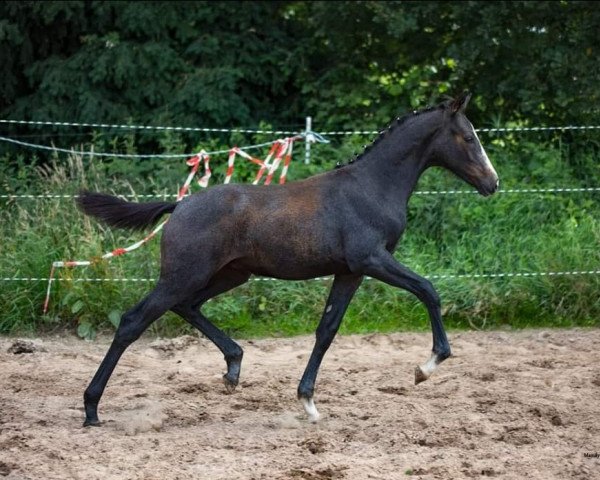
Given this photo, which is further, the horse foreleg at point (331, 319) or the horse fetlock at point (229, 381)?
the horse fetlock at point (229, 381)

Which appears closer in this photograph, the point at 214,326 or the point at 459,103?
the point at 459,103

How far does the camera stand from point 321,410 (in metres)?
6.59

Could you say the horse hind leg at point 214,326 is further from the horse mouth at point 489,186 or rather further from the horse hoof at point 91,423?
the horse mouth at point 489,186

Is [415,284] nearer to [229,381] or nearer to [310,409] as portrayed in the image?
[310,409]

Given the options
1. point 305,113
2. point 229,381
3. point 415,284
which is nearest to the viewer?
point 415,284

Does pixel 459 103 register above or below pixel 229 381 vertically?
above

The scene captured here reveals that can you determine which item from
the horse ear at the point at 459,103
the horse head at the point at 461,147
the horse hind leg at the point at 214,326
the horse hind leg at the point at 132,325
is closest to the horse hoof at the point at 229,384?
the horse hind leg at the point at 214,326

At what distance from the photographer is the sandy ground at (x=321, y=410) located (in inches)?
206

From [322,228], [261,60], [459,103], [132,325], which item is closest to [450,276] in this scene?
[459,103]

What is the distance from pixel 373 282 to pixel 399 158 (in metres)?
3.32

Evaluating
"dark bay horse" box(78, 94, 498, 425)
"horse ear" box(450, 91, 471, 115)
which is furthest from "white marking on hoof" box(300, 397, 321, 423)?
"horse ear" box(450, 91, 471, 115)

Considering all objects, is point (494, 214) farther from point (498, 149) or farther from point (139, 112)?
point (139, 112)

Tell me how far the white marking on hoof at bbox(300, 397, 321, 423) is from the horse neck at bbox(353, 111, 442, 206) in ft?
4.47

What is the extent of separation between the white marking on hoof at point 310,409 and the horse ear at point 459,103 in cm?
205
